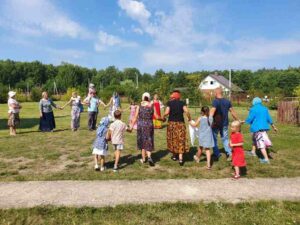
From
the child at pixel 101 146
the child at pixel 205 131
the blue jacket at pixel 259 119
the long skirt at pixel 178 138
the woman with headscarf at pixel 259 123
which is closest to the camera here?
the child at pixel 101 146

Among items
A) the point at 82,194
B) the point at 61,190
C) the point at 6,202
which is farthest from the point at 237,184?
the point at 6,202

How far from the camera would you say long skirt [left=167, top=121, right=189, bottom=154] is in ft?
25.7

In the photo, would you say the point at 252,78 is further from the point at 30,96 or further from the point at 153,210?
the point at 153,210

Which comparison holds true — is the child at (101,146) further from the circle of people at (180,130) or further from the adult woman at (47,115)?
the adult woman at (47,115)

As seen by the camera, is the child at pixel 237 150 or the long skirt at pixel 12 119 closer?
the child at pixel 237 150

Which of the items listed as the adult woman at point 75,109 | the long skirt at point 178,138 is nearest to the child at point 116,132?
the long skirt at point 178,138

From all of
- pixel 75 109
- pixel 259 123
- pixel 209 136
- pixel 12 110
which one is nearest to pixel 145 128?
pixel 209 136

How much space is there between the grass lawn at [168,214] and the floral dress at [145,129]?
9.34 ft

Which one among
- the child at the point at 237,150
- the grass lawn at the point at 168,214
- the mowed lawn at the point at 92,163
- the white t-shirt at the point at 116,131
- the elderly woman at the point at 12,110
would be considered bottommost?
the grass lawn at the point at 168,214

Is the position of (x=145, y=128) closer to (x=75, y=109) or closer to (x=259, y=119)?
(x=259, y=119)

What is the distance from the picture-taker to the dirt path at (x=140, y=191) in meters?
5.30

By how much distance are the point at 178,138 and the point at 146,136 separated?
0.80 m

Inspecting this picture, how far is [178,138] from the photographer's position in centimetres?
789

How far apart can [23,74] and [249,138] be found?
374ft
